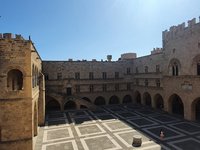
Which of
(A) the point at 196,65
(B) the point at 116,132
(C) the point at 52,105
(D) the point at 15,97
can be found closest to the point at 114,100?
(C) the point at 52,105

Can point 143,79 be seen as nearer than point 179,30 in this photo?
No

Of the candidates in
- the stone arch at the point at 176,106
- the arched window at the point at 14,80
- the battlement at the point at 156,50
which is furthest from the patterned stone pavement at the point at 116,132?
the battlement at the point at 156,50

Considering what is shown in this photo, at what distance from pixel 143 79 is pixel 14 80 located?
26815 mm

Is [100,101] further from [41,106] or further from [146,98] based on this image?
[41,106]

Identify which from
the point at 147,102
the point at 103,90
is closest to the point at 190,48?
the point at 147,102

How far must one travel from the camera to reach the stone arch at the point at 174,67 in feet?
86.6

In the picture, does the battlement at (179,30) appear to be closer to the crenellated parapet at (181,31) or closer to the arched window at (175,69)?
the crenellated parapet at (181,31)

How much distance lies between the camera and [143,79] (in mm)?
36000

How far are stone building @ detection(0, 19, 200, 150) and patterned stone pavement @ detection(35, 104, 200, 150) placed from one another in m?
2.28

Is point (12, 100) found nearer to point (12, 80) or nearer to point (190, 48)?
point (12, 80)

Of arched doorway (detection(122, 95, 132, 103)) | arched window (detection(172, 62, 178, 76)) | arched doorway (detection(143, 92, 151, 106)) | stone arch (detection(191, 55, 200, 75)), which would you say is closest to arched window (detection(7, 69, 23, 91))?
stone arch (detection(191, 55, 200, 75))

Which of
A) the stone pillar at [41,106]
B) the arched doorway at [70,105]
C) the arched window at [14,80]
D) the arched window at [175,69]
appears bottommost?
the arched doorway at [70,105]

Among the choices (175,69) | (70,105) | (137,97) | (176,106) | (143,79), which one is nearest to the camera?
(175,69)

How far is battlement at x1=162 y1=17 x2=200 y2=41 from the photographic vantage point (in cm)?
2370
